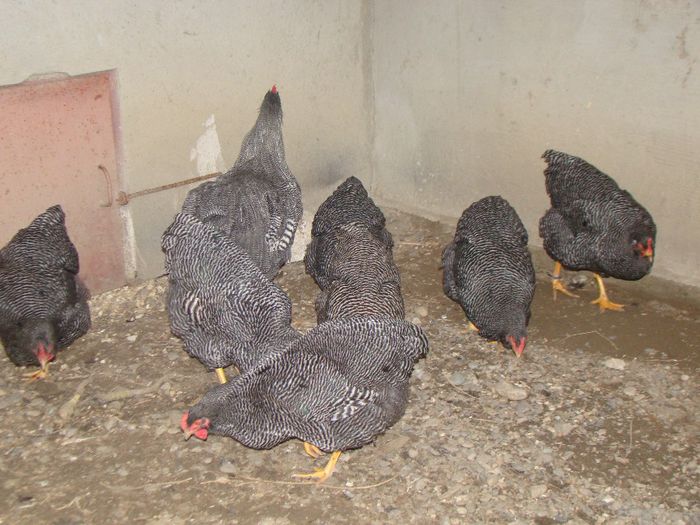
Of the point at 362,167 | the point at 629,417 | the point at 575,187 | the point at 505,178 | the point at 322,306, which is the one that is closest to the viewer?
the point at 629,417

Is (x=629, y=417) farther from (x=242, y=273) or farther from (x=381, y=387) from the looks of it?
(x=242, y=273)

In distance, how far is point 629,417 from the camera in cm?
563

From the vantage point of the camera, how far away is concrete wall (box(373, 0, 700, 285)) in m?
6.59

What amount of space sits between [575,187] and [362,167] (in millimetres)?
2814

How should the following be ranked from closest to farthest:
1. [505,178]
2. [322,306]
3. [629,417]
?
[629,417]
[322,306]
[505,178]

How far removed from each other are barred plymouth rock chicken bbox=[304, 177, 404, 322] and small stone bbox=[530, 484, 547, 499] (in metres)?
1.66

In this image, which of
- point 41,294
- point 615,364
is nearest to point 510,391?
point 615,364

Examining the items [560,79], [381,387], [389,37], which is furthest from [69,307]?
[560,79]

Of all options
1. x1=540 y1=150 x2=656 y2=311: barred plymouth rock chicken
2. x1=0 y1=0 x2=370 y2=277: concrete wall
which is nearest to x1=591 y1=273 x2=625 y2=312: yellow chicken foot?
x1=540 y1=150 x2=656 y2=311: barred plymouth rock chicken

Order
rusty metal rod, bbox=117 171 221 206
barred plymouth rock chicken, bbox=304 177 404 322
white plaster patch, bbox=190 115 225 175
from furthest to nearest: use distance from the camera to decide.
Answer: white plaster patch, bbox=190 115 225 175, rusty metal rod, bbox=117 171 221 206, barred plymouth rock chicken, bbox=304 177 404 322

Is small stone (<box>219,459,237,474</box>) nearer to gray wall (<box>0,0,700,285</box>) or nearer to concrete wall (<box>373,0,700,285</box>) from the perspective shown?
gray wall (<box>0,0,700,285</box>)

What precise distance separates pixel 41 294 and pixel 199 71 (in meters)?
2.54

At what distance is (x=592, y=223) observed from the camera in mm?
6844

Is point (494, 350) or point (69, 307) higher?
point (69, 307)
